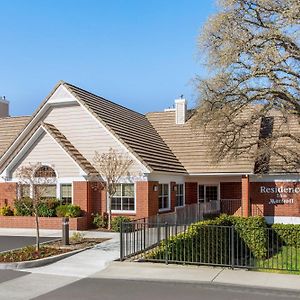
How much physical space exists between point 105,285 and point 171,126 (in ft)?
77.1

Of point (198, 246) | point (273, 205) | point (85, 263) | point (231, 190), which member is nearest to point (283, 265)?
point (198, 246)

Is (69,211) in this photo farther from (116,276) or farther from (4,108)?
(4,108)

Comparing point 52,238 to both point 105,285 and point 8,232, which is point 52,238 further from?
point 105,285

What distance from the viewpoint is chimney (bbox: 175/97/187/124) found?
1328 inches

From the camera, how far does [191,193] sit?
3167 cm

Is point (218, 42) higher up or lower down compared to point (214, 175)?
higher up

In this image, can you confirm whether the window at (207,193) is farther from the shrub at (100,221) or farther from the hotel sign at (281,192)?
the shrub at (100,221)

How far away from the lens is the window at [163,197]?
26.2 metres

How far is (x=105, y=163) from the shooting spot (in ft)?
78.9

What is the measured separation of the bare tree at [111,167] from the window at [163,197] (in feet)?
9.62

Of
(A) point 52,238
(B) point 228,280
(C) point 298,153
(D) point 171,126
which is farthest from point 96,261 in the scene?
(D) point 171,126

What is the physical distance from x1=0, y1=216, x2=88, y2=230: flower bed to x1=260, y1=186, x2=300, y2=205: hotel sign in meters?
11.8

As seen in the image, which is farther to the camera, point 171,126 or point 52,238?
point 171,126

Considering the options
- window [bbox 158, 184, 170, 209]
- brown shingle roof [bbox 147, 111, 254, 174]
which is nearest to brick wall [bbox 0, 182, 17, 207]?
window [bbox 158, 184, 170, 209]
